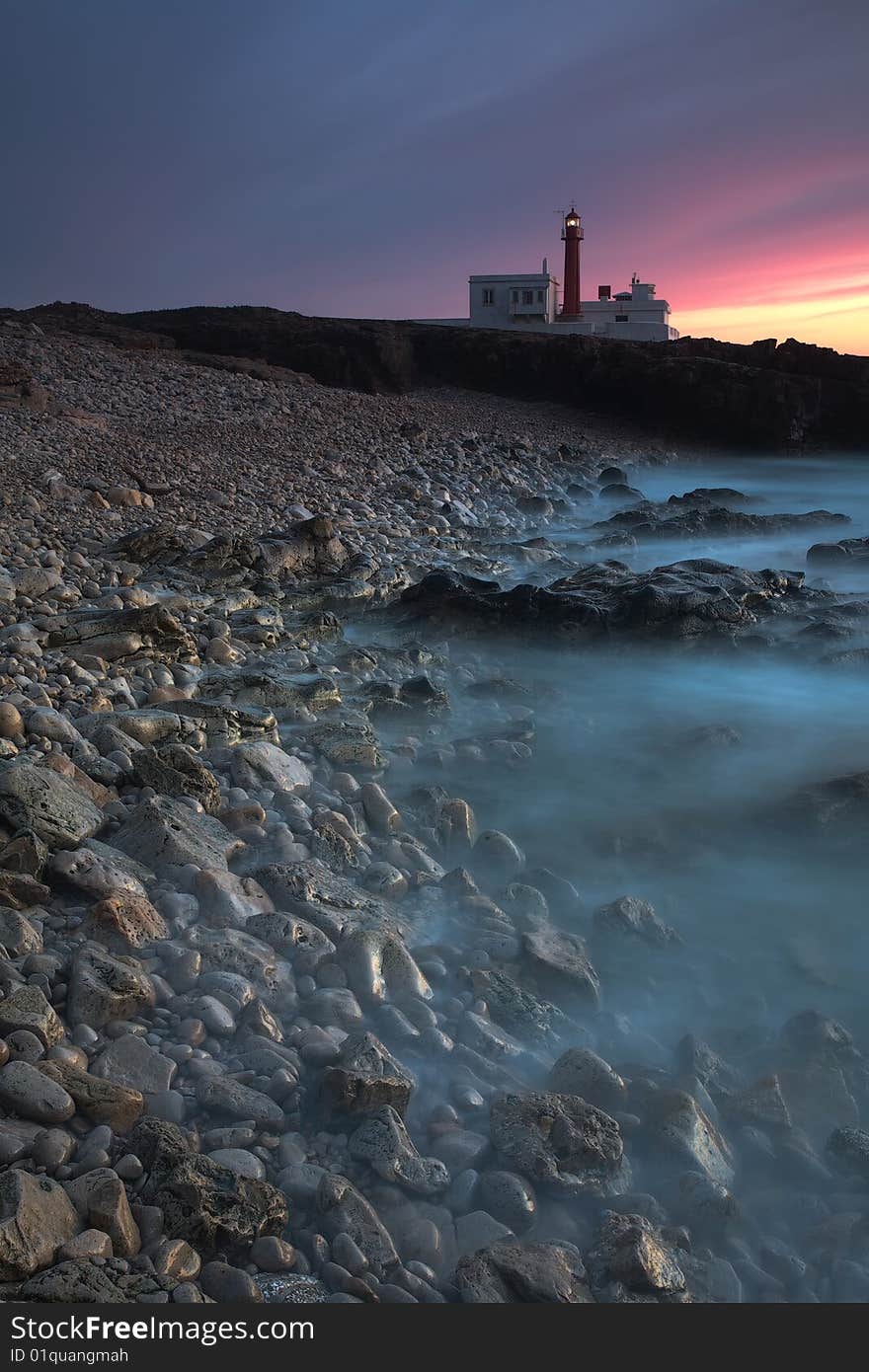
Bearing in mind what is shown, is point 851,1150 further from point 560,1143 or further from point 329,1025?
point 329,1025

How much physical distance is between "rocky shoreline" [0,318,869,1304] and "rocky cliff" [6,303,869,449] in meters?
12.0

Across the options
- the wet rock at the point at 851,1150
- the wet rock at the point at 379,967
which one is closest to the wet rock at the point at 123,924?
the wet rock at the point at 379,967

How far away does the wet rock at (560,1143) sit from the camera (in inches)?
83.0

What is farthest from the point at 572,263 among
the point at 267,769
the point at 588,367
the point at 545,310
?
the point at 267,769

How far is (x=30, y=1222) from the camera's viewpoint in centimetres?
155

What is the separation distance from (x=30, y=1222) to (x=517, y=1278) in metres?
0.86

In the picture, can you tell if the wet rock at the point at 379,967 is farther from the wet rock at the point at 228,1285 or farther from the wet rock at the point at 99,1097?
the wet rock at the point at 228,1285

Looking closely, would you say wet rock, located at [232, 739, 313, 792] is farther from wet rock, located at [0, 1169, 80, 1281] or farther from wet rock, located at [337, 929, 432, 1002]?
wet rock, located at [0, 1169, 80, 1281]

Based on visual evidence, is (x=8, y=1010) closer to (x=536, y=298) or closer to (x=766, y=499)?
(x=766, y=499)

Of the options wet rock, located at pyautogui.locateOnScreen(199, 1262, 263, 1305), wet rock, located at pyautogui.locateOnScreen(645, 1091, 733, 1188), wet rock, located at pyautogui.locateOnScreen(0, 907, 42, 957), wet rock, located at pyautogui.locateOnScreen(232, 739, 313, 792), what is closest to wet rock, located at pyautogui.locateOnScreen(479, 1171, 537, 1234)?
wet rock, located at pyautogui.locateOnScreen(645, 1091, 733, 1188)

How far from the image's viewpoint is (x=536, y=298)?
3600 centimetres

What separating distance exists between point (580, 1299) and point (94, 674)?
3217mm

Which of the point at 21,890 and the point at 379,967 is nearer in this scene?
the point at 21,890

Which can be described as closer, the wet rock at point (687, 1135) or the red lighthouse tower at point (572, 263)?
the wet rock at point (687, 1135)
